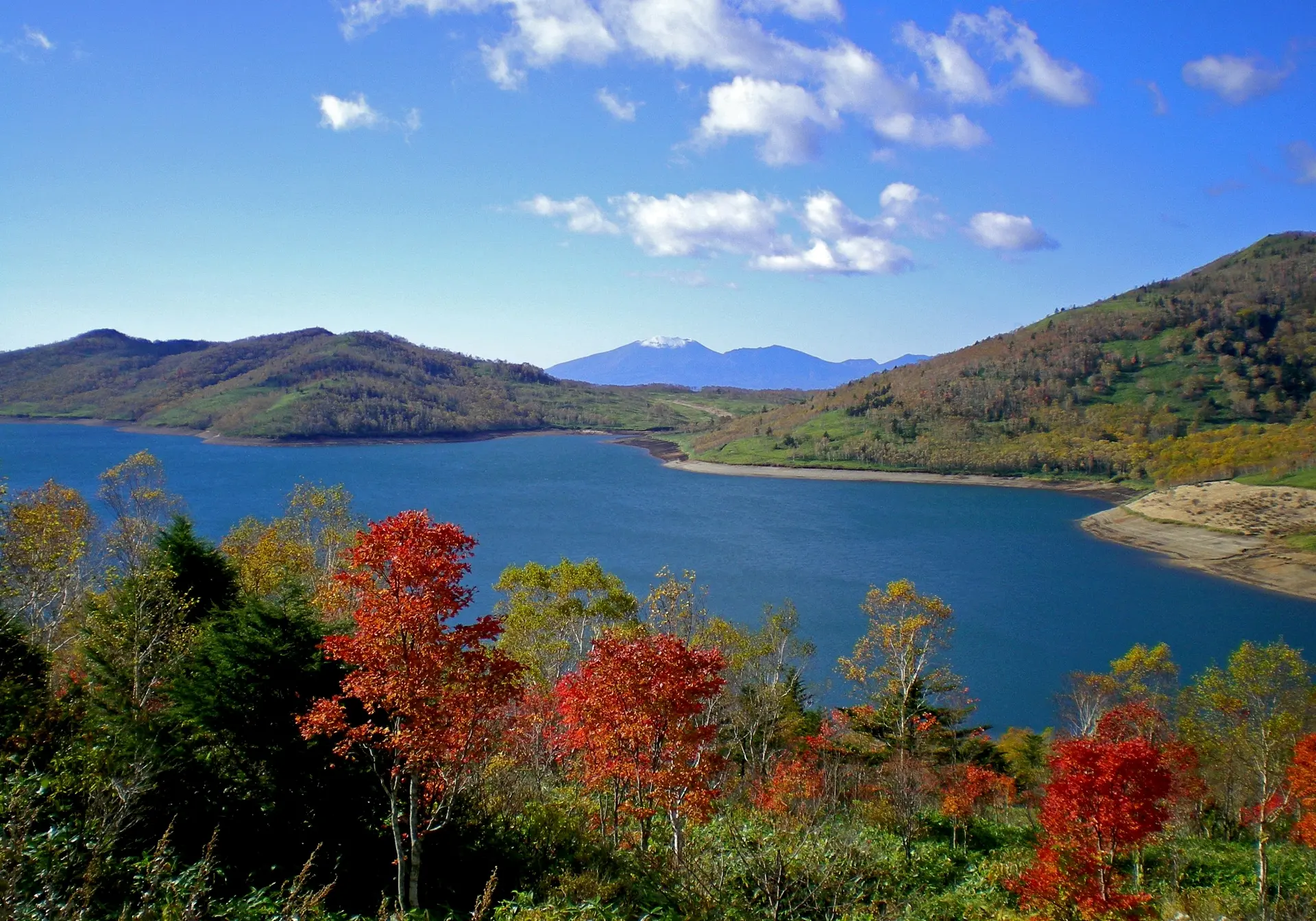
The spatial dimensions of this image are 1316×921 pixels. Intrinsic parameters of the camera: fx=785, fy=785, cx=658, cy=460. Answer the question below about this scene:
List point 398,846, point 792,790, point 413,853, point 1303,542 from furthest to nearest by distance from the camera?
1. point 1303,542
2. point 792,790
3. point 413,853
4. point 398,846

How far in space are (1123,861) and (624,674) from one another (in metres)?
10.2

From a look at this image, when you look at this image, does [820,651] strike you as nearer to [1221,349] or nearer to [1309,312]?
[1221,349]

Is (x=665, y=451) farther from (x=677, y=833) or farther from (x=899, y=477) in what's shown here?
(x=677, y=833)

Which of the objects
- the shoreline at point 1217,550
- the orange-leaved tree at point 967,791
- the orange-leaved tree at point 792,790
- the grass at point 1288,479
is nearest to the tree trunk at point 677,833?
the orange-leaved tree at point 792,790

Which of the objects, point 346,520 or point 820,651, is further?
point 820,651

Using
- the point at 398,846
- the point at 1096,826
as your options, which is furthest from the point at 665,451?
the point at 398,846

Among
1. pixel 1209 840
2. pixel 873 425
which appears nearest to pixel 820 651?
pixel 1209 840

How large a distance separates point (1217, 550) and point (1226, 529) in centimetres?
576

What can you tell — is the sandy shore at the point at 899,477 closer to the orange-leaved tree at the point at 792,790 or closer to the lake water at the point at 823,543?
the lake water at the point at 823,543

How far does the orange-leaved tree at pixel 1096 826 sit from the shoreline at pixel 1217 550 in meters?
57.3

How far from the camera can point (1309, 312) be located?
13400 cm

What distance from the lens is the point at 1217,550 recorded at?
64.2 m

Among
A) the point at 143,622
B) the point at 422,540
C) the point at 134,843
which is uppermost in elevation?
the point at 422,540

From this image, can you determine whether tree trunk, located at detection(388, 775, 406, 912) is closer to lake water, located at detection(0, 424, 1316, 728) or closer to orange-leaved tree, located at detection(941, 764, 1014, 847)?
orange-leaved tree, located at detection(941, 764, 1014, 847)
